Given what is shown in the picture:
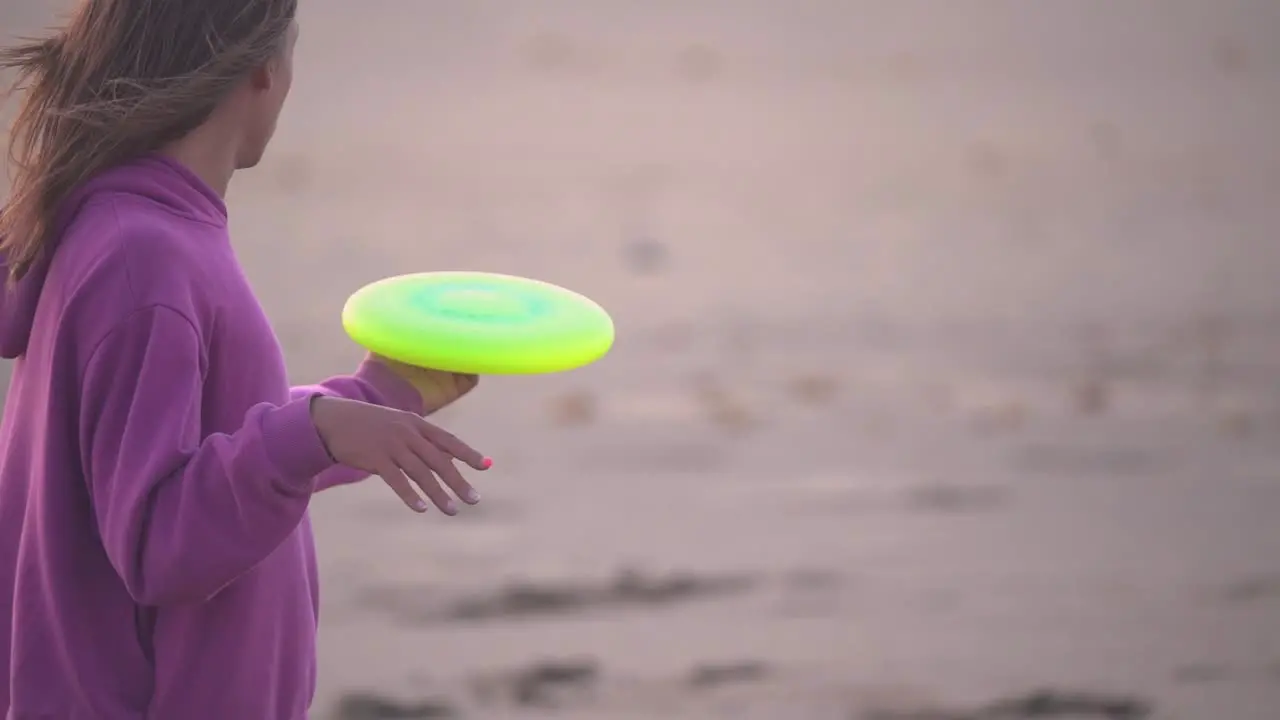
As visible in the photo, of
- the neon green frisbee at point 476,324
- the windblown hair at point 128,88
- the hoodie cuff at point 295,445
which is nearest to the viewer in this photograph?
the hoodie cuff at point 295,445

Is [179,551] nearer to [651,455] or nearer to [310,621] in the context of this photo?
[310,621]

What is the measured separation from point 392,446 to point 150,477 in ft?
0.65

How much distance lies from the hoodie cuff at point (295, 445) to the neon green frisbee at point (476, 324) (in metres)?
0.33

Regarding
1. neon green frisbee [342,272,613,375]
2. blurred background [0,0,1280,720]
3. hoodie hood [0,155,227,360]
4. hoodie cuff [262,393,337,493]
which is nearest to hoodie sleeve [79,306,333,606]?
hoodie cuff [262,393,337,493]

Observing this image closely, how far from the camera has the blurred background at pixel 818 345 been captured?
3723 millimetres

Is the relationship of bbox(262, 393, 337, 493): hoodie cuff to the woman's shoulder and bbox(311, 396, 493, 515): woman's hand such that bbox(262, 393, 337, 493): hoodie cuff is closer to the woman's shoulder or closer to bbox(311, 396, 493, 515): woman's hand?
A: bbox(311, 396, 493, 515): woman's hand

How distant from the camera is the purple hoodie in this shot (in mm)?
1386

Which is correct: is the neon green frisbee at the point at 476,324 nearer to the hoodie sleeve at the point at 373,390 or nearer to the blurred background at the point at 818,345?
the hoodie sleeve at the point at 373,390

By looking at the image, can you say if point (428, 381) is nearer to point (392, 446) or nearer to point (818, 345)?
point (392, 446)

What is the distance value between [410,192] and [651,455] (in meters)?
2.04

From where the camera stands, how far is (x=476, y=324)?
70.1 inches

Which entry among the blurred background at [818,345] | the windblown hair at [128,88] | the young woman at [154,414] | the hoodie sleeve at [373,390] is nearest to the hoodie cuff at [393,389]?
the hoodie sleeve at [373,390]

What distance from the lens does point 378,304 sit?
182 cm

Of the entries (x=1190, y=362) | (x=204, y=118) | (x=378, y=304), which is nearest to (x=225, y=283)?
(x=204, y=118)
